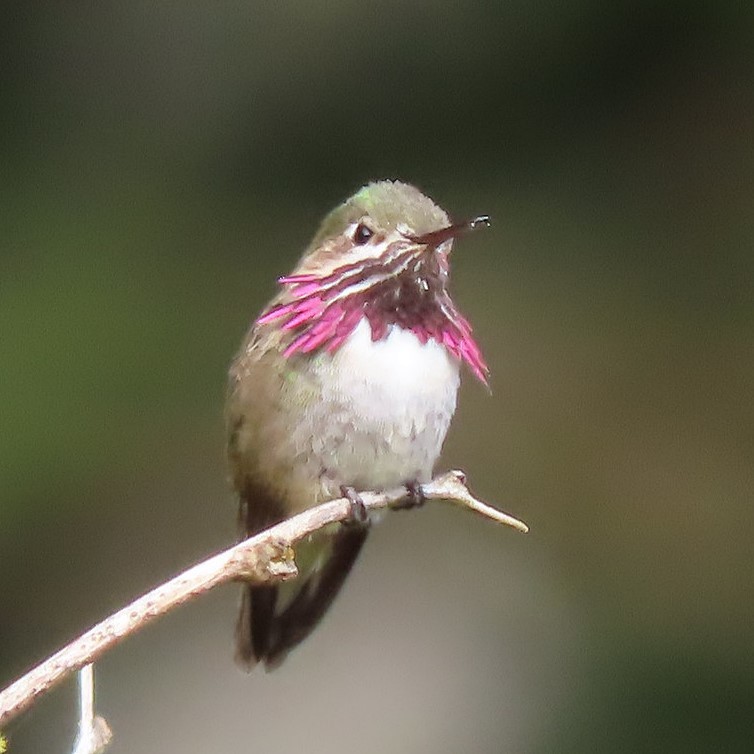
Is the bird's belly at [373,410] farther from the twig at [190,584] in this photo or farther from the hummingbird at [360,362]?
the twig at [190,584]

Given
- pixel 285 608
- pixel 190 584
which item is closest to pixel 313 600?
pixel 285 608

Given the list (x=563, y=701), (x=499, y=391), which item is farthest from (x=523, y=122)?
(x=563, y=701)

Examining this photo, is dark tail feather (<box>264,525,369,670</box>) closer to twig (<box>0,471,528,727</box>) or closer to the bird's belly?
the bird's belly

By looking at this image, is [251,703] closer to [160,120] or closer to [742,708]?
[742,708]

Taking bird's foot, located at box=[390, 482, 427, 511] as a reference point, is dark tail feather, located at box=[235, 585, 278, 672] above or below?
below

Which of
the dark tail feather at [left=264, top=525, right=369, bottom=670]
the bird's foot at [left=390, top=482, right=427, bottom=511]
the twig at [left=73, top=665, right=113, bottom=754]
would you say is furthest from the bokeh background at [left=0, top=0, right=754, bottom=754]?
the twig at [left=73, top=665, right=113, bottom=754]

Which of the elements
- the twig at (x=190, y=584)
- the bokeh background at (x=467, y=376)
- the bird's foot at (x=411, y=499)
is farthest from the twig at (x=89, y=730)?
the bokeh background at (x=467, y=376)
